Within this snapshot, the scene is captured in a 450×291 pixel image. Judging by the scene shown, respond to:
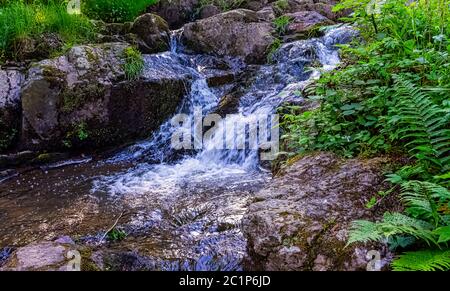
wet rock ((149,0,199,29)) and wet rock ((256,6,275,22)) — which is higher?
wet rock ((149,0,199,29))

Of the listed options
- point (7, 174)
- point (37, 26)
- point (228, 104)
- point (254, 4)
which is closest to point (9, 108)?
point (7, 174)

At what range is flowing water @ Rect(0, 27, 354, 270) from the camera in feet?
11.4

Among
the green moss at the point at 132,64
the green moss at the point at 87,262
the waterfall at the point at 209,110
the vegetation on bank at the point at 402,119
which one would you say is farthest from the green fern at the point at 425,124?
the green moss at the point at 132,64

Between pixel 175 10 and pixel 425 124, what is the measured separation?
10.9m

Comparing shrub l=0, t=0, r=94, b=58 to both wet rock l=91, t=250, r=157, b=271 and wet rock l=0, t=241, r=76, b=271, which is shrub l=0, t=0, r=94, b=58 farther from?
wet rock l=91, t=250, r=157, b=271

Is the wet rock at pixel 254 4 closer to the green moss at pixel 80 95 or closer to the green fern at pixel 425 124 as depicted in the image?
the green moss at pixel 80 95

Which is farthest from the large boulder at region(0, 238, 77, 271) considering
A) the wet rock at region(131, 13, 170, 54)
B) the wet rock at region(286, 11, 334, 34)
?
the wet rock at region(286, 11, 334, 34)

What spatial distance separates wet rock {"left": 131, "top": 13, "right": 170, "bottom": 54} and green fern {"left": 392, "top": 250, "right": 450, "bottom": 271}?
8208 millimetres

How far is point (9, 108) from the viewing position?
6.61 m

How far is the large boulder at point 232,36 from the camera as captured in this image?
935 centimetres

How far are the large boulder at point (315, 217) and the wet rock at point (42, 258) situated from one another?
4.58 ft

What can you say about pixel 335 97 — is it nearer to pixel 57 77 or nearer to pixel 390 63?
pixel 390 63

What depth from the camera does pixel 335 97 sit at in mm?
3604
